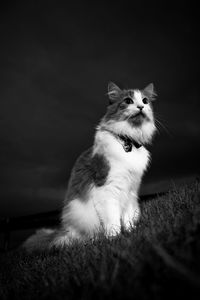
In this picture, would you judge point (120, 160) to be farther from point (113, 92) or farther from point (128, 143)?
point (113, 92)

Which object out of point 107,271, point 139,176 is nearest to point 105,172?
point 139,176

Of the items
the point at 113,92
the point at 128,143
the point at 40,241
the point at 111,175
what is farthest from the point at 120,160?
the point at 40,241

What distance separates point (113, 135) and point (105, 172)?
83 centimetres

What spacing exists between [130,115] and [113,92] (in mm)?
938

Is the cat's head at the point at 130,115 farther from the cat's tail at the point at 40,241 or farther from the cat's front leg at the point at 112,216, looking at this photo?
the cat's tail at the point at 40,241

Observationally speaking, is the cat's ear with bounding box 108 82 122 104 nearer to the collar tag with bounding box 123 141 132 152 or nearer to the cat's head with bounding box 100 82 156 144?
the cat's head with bounding box 100 82 156 144

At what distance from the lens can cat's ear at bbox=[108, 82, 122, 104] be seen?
210 inches

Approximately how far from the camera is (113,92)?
17.6ft

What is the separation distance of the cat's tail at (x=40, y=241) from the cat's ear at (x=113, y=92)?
308cm

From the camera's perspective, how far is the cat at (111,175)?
4.22 m

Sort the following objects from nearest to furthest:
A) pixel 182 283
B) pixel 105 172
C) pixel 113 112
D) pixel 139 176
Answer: pixel 182 283
pixel 105 172
pixel 139 176
pixel 113 112

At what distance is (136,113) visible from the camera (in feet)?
15.4

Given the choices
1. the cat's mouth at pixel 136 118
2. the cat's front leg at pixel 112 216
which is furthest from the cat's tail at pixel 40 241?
the cat's mouth at pixel 136 118

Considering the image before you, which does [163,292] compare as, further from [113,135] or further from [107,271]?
[113,135]
